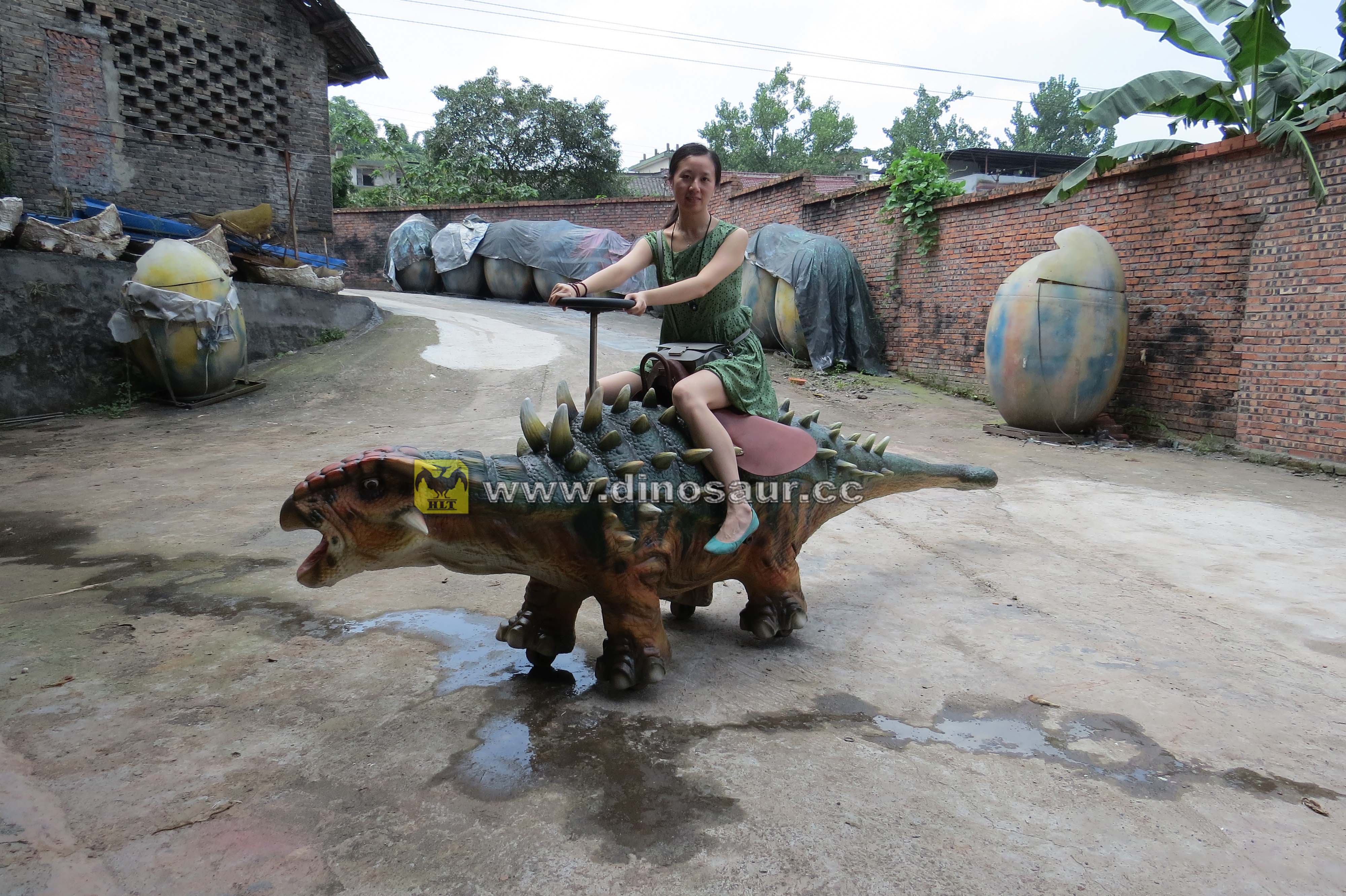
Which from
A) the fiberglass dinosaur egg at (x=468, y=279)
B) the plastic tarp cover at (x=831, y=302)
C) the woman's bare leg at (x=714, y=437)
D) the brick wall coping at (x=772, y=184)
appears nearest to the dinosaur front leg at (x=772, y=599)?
the woman's bare leg at (x=714, y=437)

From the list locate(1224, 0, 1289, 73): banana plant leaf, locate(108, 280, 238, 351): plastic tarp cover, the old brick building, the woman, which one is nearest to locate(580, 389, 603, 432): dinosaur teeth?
the woman

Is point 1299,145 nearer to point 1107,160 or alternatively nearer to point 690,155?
point 1107,160

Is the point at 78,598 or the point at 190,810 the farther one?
the point at 78,598

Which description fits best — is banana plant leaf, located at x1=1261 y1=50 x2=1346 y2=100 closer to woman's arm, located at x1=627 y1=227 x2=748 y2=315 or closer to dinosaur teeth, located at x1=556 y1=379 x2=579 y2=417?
woman's arm, located at x1=627 y1=227 x2=748 y2=315

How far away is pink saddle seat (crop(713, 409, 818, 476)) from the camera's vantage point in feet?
9.36

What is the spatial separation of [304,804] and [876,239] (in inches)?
448

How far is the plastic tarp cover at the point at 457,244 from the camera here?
675 inches

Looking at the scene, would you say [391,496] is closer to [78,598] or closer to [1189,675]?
[78,598]

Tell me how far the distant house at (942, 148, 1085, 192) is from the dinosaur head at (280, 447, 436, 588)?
19.9 metres

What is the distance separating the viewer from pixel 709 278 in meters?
2.79

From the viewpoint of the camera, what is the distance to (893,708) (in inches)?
104

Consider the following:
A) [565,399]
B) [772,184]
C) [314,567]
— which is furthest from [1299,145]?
[772,184]

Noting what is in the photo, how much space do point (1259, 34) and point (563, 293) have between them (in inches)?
326

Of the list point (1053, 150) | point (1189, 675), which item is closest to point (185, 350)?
point (1189, 675)
